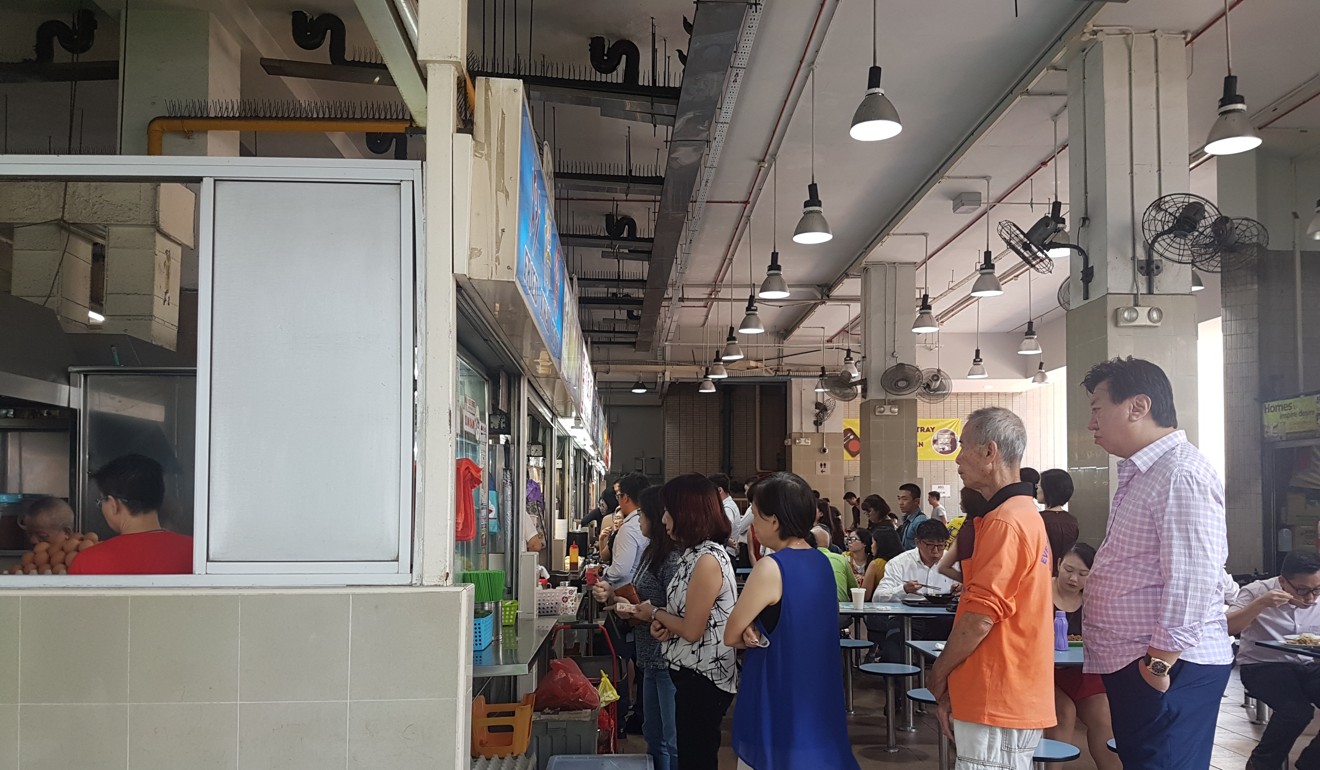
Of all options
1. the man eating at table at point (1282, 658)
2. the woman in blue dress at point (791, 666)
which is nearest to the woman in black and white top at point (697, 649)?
the woman in blue dress at point (791, 666)

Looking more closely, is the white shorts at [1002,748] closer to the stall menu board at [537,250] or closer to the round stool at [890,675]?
the stall menu board at [537,250]

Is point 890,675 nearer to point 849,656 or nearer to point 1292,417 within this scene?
point 849,656

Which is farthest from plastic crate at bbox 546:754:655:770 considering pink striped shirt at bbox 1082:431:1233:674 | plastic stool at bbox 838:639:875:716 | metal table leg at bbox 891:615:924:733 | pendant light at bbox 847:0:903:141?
pendant light at bbox 847:0:903:141

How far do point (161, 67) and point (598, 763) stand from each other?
4.67 metres

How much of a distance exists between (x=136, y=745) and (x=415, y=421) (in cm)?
111

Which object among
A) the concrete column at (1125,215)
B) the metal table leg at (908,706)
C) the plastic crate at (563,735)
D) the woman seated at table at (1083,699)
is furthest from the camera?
the metal table leg at (908,706)

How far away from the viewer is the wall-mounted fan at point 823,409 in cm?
2183

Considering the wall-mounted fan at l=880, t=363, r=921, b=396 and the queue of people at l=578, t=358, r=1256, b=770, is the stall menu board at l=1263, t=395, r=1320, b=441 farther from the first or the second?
the queue of people at l=578, t=358, r=1256, b=770

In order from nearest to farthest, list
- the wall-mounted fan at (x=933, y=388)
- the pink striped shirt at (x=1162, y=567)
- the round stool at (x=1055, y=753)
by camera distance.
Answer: the pink striped shirt at (x=1162, y=567) < the round stool at (x=1055, y=753) < the wall-mounted fan at (x=933, y=388)

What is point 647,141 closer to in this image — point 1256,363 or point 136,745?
point 1256,363

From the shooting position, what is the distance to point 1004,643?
9.30ft

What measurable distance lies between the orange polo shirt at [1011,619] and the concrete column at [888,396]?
34.5 ft

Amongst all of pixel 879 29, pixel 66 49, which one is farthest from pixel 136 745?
pixel 879 29

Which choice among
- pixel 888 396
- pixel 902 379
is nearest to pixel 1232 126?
pixel 902 379
